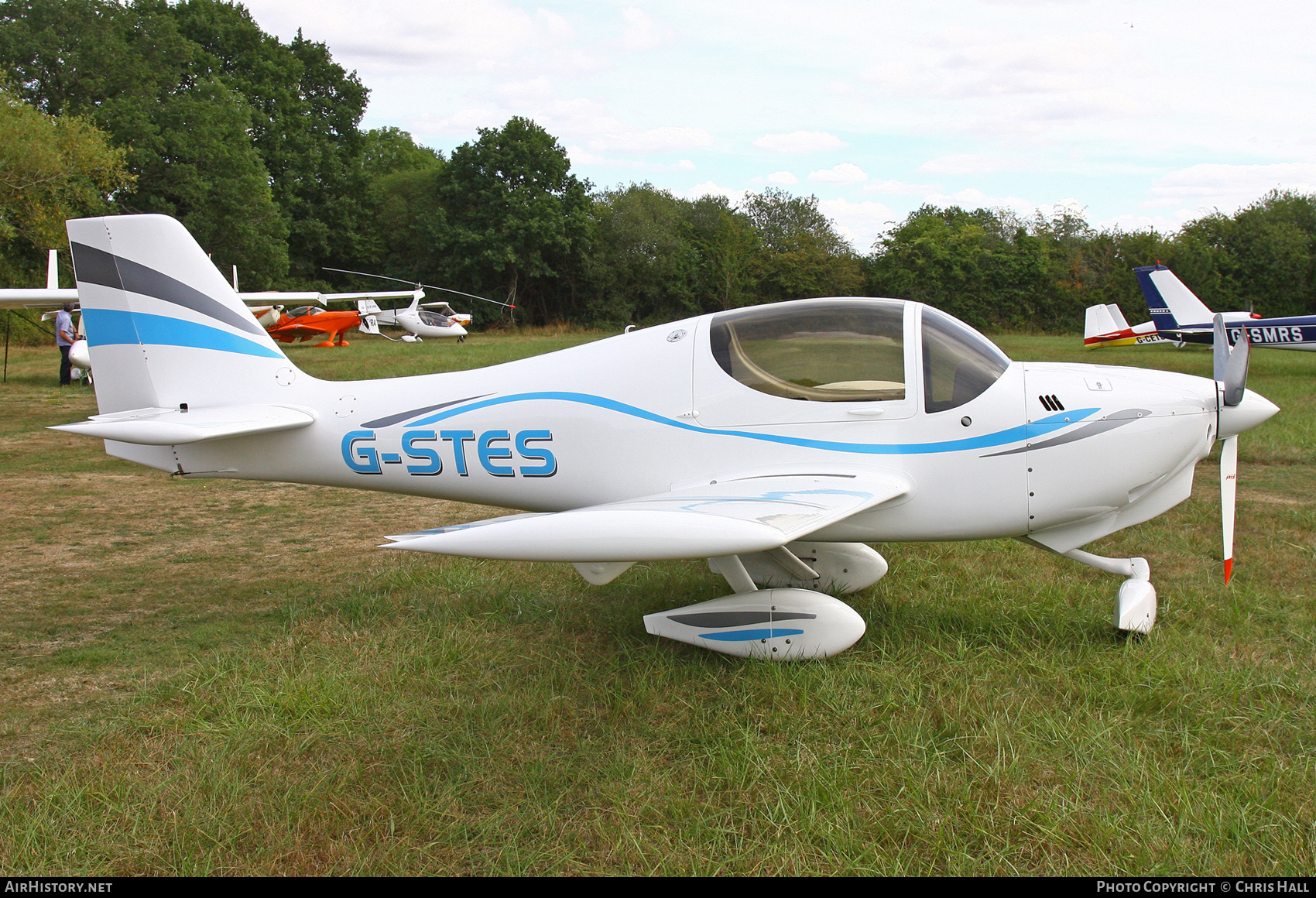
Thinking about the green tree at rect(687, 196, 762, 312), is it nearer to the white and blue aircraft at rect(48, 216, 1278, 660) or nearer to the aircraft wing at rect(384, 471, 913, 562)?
the white and blue aircraft at rect(48, 216, 1278, 660)

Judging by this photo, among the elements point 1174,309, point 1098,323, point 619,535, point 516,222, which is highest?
point 516,222

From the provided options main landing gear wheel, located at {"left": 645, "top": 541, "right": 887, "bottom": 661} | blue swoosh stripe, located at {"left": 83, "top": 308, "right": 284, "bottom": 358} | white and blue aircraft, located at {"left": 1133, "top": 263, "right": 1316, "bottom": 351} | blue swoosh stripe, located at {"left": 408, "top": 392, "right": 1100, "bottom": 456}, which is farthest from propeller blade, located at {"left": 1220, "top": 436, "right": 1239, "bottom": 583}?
white and blue aircraft, located at {"left": 1133, "top": 263, "right": 1316, "bottom": 351}

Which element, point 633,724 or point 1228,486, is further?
point 1228,486

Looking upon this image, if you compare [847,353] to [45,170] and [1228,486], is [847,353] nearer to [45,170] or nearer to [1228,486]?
[1228,486]

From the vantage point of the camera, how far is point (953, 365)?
170 inches

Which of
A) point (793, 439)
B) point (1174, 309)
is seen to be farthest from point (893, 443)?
point (1174, 309)

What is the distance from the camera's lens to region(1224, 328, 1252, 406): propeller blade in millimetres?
4215

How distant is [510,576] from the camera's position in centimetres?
583

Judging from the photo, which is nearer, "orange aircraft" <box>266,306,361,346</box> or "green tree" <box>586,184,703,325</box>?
"orange aircraft" <box>266,306,361,346</box>

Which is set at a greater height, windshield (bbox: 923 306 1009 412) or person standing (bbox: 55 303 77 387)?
person standing (bbox: 55 303 77 387)

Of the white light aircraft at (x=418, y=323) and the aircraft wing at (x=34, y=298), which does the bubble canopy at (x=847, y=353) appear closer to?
the aircraft wing at (x=34, y=298)

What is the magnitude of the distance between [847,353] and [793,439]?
21.6 inches

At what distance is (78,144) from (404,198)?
1087 inches

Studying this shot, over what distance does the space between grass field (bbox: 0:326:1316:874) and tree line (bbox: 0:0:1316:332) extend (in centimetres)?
3031
